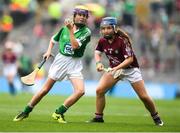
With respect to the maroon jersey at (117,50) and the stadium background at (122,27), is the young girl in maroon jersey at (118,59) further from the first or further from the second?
the stadium background at (122,27)

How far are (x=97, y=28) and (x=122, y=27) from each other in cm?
116

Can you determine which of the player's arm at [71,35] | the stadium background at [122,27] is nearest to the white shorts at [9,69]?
the stadium background at [122,27]

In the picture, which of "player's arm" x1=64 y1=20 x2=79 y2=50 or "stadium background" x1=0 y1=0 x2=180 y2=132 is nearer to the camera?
"player's arm" x1=64 y1=20 x2=79 y2=50

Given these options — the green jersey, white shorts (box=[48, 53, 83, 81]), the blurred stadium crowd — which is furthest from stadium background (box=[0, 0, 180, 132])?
the green jersey

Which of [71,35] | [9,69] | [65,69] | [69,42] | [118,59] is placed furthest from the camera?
[9,69]

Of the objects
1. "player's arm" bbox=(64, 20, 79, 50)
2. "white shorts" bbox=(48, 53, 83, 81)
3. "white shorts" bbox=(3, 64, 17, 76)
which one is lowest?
"white shorts" bbox=(3, 64, 17, 76)

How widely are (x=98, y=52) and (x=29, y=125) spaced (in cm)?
266

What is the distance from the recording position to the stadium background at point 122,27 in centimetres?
3419

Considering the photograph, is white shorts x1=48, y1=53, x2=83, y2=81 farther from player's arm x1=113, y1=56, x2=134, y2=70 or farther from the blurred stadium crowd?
the blurred stadium crowd

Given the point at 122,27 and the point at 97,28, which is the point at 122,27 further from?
the point at 97,28

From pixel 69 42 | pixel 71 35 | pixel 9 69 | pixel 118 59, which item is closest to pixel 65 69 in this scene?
pixel 69 42

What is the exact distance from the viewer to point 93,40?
34.3 m

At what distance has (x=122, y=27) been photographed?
34938mm

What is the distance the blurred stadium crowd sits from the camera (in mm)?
34188
